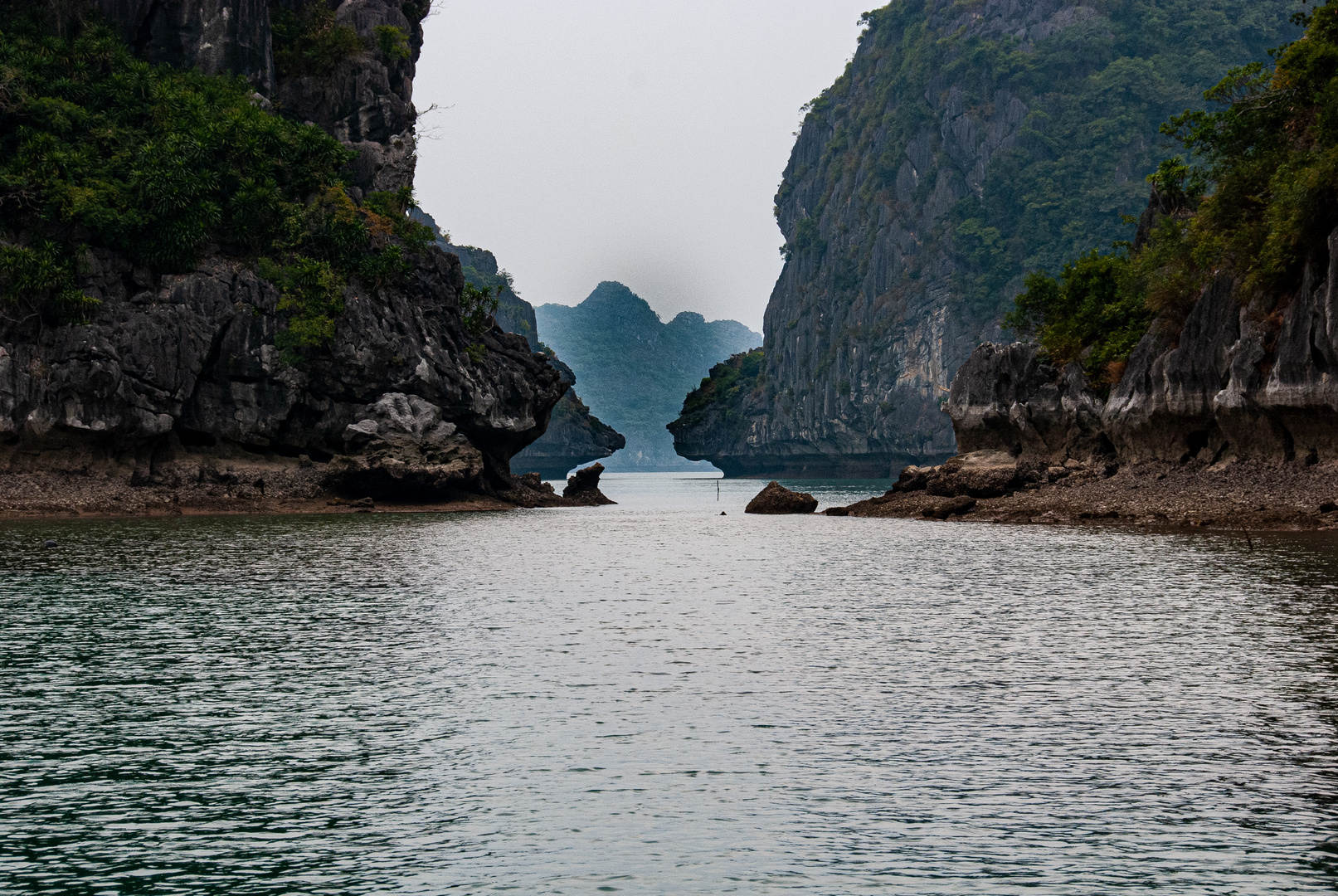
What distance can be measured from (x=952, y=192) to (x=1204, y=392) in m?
122

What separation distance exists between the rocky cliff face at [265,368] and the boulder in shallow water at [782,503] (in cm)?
1542

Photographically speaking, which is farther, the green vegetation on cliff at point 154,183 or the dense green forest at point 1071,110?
the dense green forest at point 1071,110

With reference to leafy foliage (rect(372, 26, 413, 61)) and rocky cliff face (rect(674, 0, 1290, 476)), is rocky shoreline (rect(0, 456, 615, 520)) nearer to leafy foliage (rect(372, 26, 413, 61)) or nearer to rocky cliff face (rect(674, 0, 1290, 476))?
leafy foliage (rect(372, 26, 413, 61))

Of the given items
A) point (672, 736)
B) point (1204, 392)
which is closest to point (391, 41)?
point (1204, 392)

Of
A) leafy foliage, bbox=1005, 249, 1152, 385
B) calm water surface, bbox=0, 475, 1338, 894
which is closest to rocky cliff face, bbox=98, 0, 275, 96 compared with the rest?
leafy foliage, bbox=1005, 249, 1152, 385

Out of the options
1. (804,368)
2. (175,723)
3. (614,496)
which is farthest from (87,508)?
(804,368)

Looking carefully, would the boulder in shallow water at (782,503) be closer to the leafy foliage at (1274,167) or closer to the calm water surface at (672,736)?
the leafy foliage at (1274,167)

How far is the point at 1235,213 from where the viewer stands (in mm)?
47875

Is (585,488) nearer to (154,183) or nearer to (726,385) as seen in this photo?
(154,183)

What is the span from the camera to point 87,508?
5228 cm

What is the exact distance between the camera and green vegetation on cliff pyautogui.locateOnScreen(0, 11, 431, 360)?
55.8m

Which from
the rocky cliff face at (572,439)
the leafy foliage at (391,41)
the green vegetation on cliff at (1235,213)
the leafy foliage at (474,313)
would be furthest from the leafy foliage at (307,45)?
the rocky cliff face at (572,439)

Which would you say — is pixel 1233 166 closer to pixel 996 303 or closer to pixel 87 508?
pixel 87 508

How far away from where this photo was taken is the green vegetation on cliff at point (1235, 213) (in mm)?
41281
